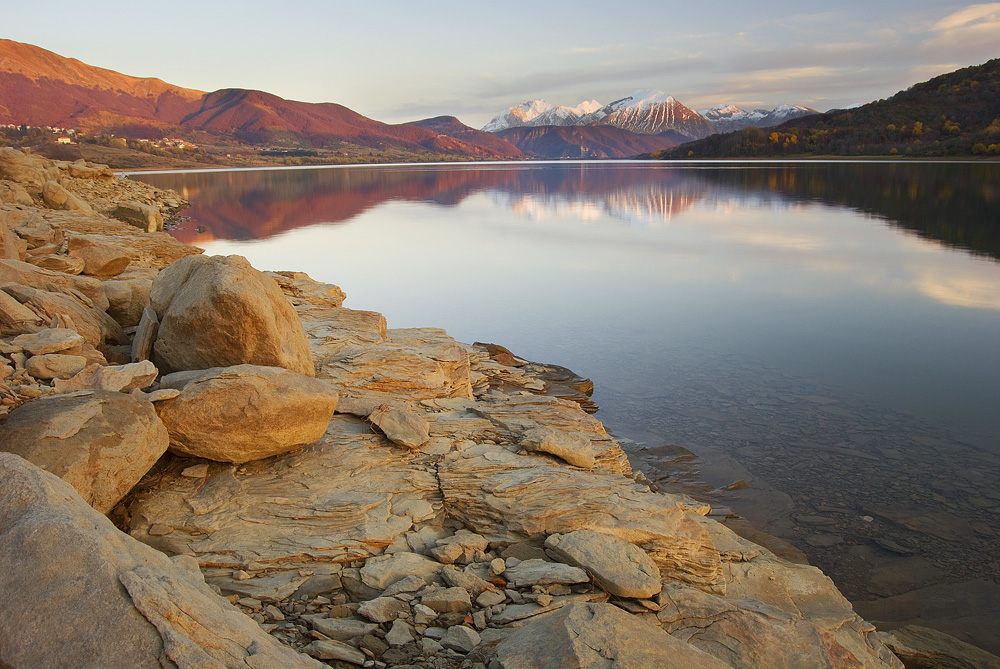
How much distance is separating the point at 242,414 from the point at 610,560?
3.41m

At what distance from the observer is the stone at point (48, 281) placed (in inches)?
287

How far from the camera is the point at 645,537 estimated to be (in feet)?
18.4

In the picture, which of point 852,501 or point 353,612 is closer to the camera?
point 353,612

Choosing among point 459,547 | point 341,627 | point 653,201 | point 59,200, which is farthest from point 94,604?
point 653,201

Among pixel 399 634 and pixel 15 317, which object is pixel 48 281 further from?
pixel 399 634

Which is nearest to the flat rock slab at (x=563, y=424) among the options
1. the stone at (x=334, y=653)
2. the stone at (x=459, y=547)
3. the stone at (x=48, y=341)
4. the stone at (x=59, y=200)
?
the stone at (x=459, y=547)

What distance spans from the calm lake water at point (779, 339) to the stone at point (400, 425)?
11.3 feet

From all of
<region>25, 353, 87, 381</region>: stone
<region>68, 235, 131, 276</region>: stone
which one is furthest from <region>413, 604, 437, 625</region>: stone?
<region>68, 235, 131, 276</region>: stone

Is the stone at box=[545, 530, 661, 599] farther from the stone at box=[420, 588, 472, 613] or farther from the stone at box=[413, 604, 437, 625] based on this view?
the stone at box=[413, 604, 437, 625]

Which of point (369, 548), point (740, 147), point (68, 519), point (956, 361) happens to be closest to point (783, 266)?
point (956, 361)

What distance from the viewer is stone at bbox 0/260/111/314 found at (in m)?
7.29

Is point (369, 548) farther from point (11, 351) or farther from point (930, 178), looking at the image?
point (930, 178)

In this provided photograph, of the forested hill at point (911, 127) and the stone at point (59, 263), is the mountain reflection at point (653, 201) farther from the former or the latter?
the forested hill at point (911, 127)

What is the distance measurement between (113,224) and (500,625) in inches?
788
